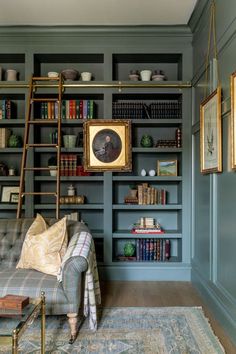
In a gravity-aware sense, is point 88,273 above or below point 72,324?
above

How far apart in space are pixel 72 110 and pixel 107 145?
1.91 ft

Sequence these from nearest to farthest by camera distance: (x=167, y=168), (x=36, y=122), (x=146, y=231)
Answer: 1. (x=36, y=122)
2. (x=146, y=231)
3. (x=167, y=168)

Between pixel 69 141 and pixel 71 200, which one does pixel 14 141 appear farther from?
pixel 71 200

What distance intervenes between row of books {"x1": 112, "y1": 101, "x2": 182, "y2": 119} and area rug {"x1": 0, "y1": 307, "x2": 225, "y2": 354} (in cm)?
212

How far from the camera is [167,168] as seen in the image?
3.79m

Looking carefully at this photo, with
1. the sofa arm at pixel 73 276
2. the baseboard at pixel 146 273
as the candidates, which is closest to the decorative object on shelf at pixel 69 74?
the baseboard at pixel 146 273

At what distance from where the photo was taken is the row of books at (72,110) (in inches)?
147

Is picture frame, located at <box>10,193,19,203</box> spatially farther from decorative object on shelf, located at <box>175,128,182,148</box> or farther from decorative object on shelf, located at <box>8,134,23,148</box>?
decorative object on shelf, located at <box>175,128,182,148</box>

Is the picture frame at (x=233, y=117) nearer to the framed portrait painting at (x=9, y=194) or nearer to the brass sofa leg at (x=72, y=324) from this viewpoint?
the brass sofa leg at (x=72, y=324)

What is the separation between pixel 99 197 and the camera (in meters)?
4.04

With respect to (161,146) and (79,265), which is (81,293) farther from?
(161,146)

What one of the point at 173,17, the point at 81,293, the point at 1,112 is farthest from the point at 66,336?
the point at 173,17

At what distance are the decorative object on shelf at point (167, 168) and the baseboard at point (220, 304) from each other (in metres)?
1.20

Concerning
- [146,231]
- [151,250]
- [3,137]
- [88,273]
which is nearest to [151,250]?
[151,250]
